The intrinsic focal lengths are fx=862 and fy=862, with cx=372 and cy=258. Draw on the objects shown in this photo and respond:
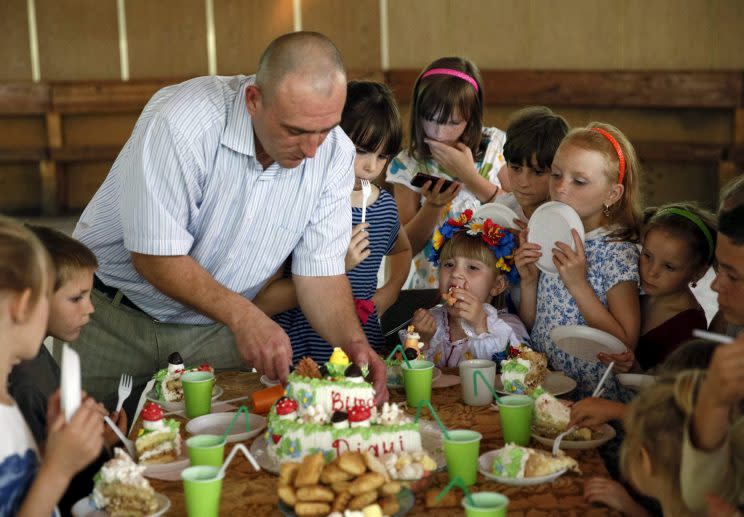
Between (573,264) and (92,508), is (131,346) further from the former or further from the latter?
(573,264)

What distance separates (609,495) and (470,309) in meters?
1.14

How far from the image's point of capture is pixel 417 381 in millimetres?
2174

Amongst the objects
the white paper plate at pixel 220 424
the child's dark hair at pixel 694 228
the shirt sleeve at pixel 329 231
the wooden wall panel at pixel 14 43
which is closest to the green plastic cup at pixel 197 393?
the white paper plate at pixel 220 424

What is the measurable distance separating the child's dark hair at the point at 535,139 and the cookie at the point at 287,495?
1.86 metres

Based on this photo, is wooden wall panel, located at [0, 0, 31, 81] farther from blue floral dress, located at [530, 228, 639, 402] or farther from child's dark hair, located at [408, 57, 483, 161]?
blue floral dress, located at [530, 228, 639, 402]

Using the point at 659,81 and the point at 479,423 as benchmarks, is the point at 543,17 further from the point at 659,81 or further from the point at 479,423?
the point at 479,423

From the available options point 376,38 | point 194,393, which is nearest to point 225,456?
point 194,393

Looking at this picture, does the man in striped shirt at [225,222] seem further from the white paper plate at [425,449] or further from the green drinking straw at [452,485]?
the green drinking straw at [452,485]

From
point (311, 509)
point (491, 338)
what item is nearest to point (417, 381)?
point (491, 338)

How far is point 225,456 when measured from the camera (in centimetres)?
191

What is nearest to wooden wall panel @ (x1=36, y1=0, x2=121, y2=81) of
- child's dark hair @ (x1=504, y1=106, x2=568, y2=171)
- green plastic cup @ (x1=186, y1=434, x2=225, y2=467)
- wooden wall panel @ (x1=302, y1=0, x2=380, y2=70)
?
wooden wall panel @ (x1=302, y1=0, x2=380, y2=70)

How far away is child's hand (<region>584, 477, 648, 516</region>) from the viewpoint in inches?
63.4

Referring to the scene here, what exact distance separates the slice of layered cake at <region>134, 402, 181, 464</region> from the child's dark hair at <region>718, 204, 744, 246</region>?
4.38 ft

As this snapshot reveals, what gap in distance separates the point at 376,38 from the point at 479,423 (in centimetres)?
765
